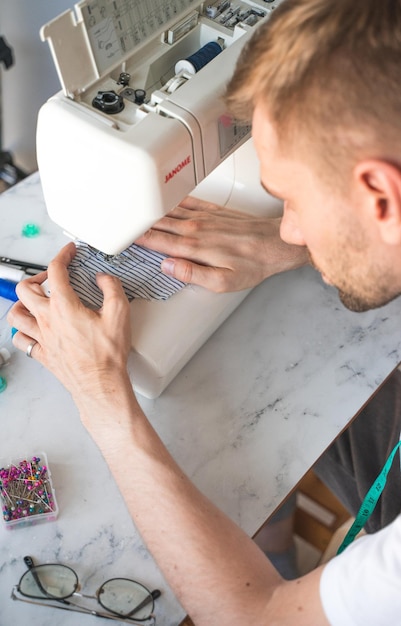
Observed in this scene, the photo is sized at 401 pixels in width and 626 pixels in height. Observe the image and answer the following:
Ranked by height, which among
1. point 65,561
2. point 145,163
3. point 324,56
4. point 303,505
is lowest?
point 303,505

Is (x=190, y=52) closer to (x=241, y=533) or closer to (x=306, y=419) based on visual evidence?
(x=306, y=419)

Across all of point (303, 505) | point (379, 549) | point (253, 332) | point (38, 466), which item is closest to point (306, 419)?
point (253, 332)

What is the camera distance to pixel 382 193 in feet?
3.11

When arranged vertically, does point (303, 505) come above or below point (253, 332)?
below

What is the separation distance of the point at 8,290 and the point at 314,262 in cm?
65

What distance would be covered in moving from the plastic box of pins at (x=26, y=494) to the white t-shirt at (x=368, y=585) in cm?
48

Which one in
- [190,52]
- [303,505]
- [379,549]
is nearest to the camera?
[379,549]

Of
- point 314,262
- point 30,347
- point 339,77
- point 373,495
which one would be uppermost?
point 339,77

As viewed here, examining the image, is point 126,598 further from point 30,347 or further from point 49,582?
point 30,347

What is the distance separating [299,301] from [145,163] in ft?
1.93

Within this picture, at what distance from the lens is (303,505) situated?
7.25 ft

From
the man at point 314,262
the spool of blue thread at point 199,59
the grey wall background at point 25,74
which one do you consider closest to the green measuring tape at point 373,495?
the man at point 314,262

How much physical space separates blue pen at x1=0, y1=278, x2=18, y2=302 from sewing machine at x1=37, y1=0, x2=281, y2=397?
8.6 inches

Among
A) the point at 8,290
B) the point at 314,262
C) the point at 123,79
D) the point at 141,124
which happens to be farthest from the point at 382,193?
the point at 8,290
